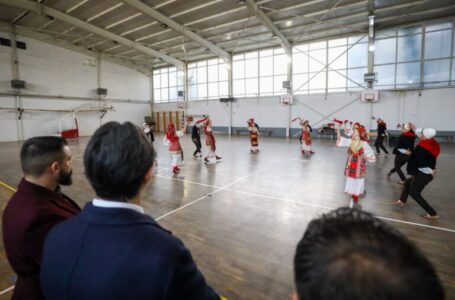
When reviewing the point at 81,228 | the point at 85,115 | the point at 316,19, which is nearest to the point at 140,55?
the point at 85,115

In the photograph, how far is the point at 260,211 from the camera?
470 cm

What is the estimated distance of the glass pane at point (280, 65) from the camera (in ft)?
62.1

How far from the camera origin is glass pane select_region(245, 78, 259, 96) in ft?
67.4

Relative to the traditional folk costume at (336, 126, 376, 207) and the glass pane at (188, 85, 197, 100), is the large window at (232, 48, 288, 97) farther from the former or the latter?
the traditional folk costume at (336, 126, 376, 207)

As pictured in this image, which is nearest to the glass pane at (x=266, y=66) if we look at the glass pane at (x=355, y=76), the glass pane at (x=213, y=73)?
the glass pane at (x=213, y=73)

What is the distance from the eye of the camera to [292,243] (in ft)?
11.6

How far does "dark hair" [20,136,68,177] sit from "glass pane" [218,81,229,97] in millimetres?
20830

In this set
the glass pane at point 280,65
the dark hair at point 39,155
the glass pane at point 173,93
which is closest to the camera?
the dark hair at point 39,155

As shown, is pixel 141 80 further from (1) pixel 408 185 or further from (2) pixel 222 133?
(1) pixel 408 185

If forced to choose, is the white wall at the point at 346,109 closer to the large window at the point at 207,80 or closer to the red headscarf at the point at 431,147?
the large window at the point at 207,80

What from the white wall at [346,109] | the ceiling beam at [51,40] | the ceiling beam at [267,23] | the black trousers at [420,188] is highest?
the ceiling beam at [51,40]

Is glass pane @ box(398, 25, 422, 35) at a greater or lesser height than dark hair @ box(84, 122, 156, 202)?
greater

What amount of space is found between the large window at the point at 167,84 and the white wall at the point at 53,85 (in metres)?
3.01

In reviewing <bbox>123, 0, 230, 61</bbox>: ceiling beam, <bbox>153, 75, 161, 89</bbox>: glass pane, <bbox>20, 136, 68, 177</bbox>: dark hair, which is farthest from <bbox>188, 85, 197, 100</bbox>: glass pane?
<bbox>20, 136, 68, 177</bbox>: dark hair
